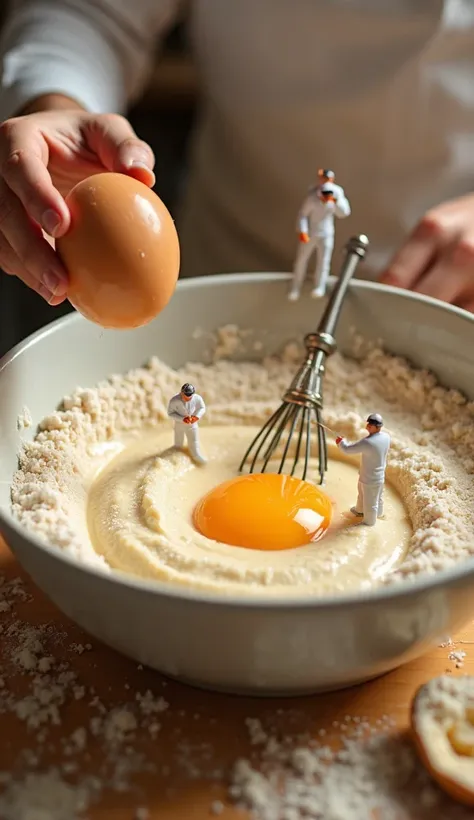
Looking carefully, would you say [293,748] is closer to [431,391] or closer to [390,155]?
[431,391]

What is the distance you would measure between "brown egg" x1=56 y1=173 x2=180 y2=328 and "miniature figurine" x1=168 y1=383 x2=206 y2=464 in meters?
0.15

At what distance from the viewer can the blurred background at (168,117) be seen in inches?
130

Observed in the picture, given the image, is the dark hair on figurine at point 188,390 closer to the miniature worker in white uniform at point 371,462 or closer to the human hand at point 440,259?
the miniature worker in white uniform at point 371,462

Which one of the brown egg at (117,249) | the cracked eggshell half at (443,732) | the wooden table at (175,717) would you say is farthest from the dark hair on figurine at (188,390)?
the cracked eggshell half at (443,732)

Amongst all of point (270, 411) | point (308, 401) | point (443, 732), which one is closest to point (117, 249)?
point (308, 401)

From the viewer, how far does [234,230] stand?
2133 millimetres

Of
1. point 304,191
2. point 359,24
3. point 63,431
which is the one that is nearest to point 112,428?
point 63,431

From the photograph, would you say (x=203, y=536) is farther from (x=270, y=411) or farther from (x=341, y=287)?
(x=341, y=287)

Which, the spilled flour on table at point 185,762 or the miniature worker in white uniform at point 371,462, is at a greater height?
the miniature worker in white uniform at point 371,462

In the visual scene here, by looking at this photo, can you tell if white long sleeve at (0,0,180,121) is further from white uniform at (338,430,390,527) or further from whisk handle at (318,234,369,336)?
white uniform at (338,430,390,527)

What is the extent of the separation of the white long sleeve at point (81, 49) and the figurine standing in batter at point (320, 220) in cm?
63

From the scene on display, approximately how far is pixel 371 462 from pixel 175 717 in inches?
Result: 16.5

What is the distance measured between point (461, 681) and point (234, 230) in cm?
139

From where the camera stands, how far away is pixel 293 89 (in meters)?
1.88
